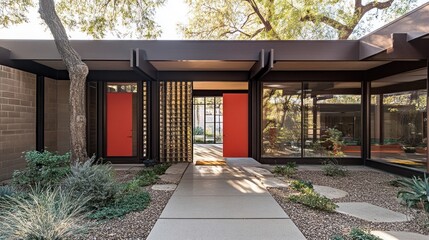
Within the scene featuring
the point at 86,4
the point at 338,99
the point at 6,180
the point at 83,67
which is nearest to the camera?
the point at 83,67

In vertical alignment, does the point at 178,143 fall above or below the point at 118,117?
below

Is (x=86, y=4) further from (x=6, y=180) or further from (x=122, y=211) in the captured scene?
(x=122, y=211)

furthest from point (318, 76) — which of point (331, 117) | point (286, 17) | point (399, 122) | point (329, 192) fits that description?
point (286, 17)

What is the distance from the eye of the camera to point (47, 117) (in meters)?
9.43

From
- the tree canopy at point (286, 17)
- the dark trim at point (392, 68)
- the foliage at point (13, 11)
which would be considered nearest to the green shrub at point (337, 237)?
the dark trim at point (392, 68)

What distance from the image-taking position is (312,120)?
10.1 m

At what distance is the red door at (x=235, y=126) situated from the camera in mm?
11797

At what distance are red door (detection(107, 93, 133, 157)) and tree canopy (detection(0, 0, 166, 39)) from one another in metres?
2.27

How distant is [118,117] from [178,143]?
7.30ft

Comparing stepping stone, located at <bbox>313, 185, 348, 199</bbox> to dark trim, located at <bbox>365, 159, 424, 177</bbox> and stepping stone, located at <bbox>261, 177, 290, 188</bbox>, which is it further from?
dark trim, located at <bbox>365, 159, 424, 177</bbox>

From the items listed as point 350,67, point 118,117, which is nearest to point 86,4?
point 118,117

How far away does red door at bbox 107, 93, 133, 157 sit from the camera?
1019 cm

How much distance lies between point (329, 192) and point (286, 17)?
440 inches

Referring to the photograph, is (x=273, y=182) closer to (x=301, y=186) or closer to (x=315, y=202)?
(x=301, y=186)
